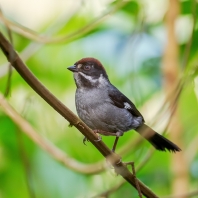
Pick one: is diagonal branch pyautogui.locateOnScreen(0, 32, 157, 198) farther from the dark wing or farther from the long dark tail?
the dark wing

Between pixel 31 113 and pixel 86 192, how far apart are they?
534mm

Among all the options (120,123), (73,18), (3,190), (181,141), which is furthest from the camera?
(73,18)

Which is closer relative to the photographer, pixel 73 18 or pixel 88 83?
pixel 88 83

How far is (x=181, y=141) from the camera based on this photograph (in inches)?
88.3

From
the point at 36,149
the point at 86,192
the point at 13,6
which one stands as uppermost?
the point at 13,6

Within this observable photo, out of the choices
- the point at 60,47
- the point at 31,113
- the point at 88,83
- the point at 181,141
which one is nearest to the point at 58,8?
the point at 60,47

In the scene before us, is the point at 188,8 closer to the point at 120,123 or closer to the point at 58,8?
the point at 120,123

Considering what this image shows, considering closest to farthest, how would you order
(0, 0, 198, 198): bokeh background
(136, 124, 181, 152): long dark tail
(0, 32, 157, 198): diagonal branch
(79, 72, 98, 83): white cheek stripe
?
(0, 32, 157, 198): diagonal branch
(136, 124, 181, 152): long dark tail
(79, 72, 98, 83): white cheek stripe
(0, 0, 198, 198): bokeh background

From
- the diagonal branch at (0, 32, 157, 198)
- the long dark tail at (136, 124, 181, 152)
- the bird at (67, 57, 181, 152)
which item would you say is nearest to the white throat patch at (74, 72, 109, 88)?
the bird at (67, 57, 181, 152)

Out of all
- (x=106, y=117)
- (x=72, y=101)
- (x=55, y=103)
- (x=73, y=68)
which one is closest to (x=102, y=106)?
(x=106, y=117)

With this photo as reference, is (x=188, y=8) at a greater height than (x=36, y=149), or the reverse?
(x=188, y=8)

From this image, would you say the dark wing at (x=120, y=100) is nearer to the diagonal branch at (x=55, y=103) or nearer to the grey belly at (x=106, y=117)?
the grey belly at (x=106, y=117)

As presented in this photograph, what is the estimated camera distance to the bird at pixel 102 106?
2.38 m

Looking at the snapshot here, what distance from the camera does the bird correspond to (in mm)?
2377
